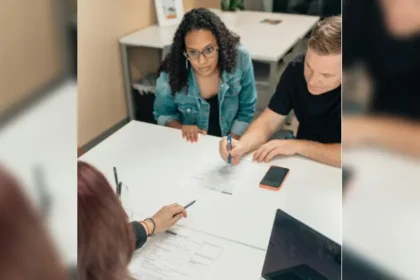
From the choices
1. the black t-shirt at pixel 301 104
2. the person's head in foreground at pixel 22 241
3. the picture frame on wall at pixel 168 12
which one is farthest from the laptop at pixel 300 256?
the picture frame on wall at pixel 168 12

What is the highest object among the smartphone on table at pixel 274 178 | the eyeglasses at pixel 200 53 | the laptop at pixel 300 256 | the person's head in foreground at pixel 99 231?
the eyeglasses at pixel 200 53

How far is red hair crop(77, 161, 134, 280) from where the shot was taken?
0.30m

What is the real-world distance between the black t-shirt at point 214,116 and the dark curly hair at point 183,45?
75mm

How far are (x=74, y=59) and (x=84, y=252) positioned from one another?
12 cm

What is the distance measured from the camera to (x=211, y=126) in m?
1.18

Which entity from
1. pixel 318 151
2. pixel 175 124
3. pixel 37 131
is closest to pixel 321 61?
pixel 318 151

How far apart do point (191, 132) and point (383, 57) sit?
90 centimetres

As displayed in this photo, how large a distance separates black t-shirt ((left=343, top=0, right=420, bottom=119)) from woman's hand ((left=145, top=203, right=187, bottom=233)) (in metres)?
0.57

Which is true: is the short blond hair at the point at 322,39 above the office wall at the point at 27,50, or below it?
below

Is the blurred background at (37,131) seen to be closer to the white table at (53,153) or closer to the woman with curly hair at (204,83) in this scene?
the white table at (53,153)

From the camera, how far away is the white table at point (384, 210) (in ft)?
0.86

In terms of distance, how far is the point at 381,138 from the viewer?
26 cm

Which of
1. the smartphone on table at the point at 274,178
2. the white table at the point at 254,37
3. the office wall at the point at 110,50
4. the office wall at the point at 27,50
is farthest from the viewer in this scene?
the white table at the point at 254,37

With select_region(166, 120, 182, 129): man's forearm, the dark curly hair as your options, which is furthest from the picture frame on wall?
select_region(166, 120, 182, 129): man's forearm
